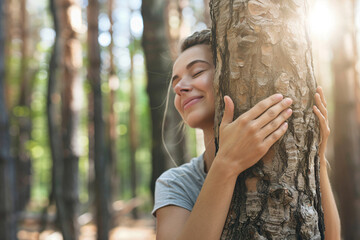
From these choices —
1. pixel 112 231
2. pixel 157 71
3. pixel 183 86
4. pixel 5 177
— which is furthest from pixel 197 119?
pixel 112 231

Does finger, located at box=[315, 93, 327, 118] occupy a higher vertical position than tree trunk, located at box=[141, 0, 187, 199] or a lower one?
lower

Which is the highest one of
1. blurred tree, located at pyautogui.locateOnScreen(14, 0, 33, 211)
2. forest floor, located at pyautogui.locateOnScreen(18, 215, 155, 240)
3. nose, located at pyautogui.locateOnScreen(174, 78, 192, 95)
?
blurred tree, located at pyautogui.locateOnScreen(14, 0, 33, 211)

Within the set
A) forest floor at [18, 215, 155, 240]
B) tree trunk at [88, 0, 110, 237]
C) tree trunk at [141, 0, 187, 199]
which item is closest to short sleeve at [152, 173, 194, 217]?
tree trunk at [141, 0, 187, 199]

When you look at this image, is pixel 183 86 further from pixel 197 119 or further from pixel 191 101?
pixel 197 119

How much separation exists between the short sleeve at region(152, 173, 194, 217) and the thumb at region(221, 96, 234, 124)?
51 cm

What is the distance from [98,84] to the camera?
5199 millimetres

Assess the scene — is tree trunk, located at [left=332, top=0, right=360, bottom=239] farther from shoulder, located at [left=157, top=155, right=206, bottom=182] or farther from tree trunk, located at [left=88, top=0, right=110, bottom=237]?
shoulder, located at [left=157, top=155, right=206, bottom=182]

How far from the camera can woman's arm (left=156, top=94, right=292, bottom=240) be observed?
132 centimetres

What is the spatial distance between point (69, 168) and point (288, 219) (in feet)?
18.8

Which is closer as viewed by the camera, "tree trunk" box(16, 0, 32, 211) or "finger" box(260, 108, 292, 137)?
"finger" box(260, 108, 292, 137)

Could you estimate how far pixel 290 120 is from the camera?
4.51 feet

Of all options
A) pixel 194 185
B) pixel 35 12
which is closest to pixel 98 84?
pixel 194 185

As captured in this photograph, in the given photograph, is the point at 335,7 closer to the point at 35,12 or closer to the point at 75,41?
the point at 75,41

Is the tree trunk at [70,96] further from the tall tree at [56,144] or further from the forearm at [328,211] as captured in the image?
the forearm at [328,211]
